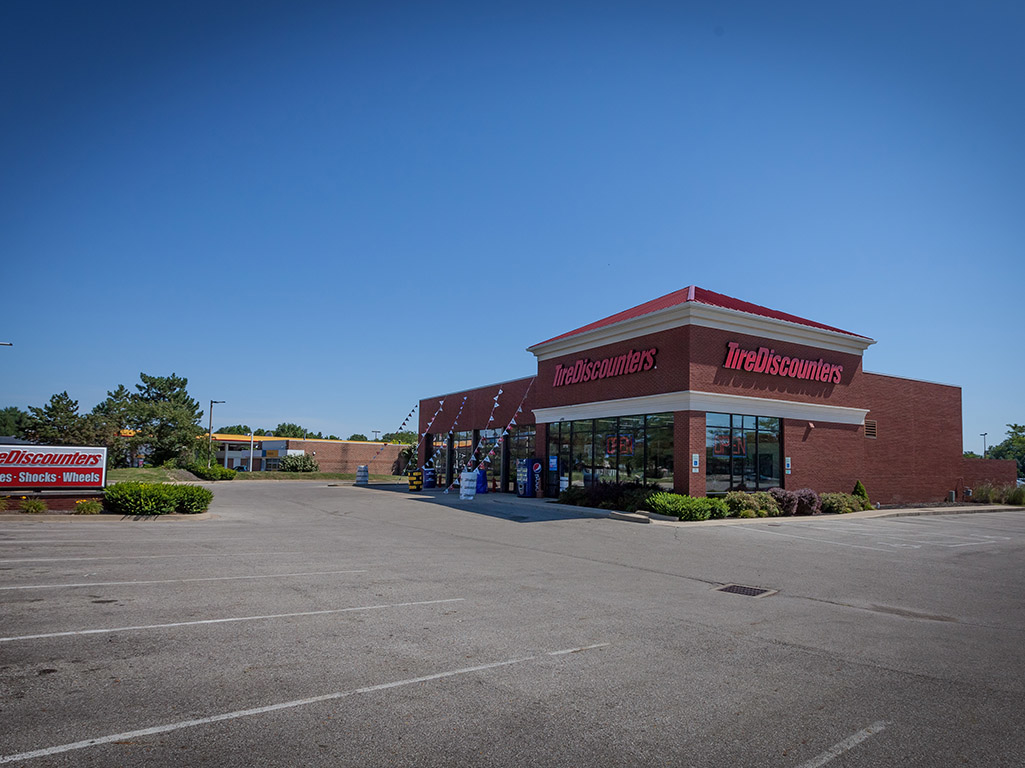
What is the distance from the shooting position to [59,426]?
49938 mm

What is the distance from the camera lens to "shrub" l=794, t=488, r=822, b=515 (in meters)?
24.0

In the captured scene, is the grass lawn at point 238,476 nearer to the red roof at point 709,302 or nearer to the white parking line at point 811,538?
the red roof at point 709,302

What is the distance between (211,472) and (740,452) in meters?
37.7

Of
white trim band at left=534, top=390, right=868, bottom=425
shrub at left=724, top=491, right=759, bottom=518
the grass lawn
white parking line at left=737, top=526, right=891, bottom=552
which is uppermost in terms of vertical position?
white trim band at left=534, top=390, right=868, bottom=425

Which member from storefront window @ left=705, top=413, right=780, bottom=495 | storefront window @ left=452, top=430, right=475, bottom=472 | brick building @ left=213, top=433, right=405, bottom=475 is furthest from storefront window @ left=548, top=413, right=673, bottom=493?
brick building @ left=213, top=433, right=405, bottom=475

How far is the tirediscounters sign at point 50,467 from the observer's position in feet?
63.2

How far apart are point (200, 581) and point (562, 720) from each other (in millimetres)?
6823

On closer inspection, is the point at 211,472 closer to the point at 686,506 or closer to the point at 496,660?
the point at 686,506

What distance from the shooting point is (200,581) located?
9344 mm

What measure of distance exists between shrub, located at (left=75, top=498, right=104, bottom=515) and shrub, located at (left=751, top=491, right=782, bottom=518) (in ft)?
69.2

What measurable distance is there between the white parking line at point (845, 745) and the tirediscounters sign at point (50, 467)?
71.0ft

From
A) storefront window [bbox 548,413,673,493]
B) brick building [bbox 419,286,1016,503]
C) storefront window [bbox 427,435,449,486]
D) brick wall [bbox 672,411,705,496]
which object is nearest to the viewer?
brick wall [bbox 672,411,705,496]

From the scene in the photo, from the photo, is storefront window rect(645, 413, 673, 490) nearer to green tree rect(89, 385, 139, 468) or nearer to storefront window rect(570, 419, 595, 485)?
storefront window rect(570, 419, 595, 485)

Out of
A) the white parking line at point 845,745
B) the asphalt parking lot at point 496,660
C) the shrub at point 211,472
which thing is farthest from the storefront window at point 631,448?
the shrub at point 211,472
